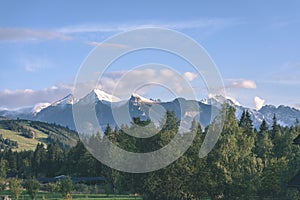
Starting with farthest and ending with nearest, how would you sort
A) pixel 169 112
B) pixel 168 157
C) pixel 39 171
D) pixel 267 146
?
pixel 39 171 < pixel 267 146 < pixel 169 112 < pixel 168 157

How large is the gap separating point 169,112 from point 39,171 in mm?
77556

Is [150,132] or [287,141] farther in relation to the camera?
[287,141]

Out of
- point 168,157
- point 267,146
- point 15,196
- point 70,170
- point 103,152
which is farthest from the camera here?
point 70,170

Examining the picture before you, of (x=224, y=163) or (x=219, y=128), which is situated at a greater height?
(x=219, y=128)

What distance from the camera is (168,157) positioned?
52531 mm

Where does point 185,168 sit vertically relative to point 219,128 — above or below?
below

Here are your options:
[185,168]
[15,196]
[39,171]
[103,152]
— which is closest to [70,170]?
[39,171]

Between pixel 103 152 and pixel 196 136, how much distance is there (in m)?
33.8

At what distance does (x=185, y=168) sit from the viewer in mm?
52938

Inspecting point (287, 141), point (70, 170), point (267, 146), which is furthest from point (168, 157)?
point (70, 170)

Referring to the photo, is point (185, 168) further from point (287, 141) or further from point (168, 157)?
point (287, 141)

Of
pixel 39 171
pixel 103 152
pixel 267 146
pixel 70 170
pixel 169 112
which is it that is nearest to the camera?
pixel 169 112

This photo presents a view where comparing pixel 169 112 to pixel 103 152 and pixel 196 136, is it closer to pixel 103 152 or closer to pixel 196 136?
pixel 196 136

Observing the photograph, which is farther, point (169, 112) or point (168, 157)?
point (169, 112)
